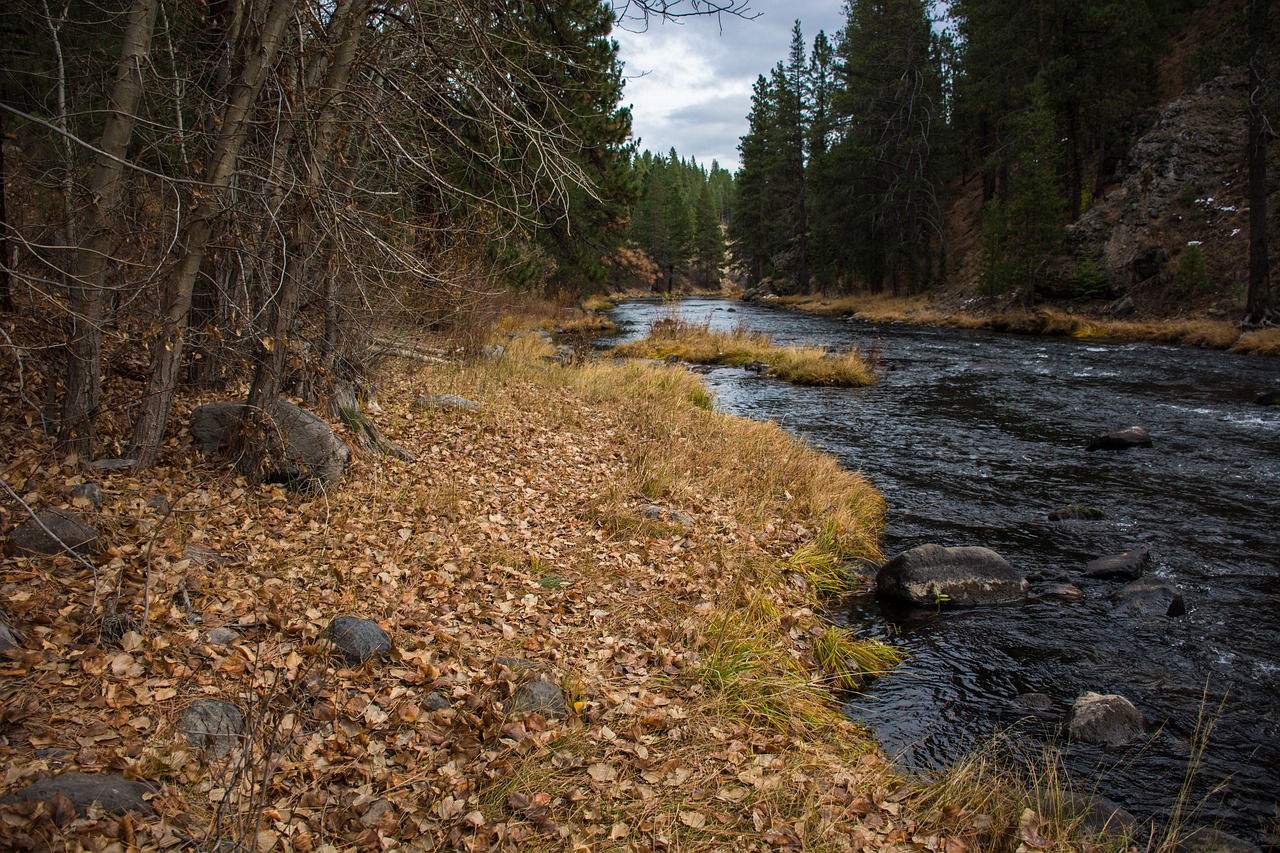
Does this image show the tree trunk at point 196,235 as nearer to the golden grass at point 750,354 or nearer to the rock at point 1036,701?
the rock at point 1036,701

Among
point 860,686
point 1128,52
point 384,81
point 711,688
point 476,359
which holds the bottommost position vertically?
point 860,686

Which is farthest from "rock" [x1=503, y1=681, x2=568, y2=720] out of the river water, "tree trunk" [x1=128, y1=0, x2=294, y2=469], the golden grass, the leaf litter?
the golden grass

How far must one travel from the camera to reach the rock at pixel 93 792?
261 centimetres

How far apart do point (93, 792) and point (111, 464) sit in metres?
3.51

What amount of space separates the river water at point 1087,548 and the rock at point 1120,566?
14 centimetres

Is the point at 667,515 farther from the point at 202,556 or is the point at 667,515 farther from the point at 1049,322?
the point at 1049,322

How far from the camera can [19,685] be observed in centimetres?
321

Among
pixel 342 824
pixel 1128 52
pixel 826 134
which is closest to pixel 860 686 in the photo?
pixel 342 824

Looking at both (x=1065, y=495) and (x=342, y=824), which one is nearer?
(x=342, y=824)

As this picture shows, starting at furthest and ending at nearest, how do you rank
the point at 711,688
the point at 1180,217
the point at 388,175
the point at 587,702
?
the point at 1180,217 → the point at 388,175 → the point at 711,688 → the point at 587,702

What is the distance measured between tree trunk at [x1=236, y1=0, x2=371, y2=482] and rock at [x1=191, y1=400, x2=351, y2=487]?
5.9 inches

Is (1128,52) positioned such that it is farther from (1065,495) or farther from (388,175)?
(388,175)

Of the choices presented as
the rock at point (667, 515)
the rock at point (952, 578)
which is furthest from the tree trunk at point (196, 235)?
the rock at point (952, 578)

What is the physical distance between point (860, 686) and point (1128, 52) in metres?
31.3
